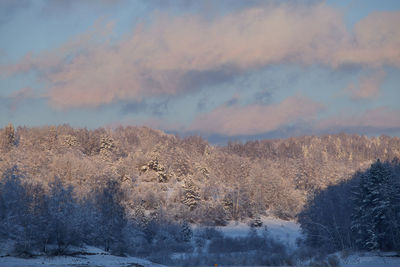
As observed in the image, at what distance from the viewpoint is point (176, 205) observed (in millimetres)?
100625

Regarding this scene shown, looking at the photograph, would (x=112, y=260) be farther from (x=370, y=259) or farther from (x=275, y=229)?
(x=275, y=229)

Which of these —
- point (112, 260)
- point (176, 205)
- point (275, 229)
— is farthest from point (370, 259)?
point (176, 205)

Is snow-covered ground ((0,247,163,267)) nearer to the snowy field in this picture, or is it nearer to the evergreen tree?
the snowy field

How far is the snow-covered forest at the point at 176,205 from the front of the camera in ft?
157

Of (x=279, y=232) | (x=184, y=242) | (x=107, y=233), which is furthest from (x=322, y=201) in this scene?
(x=107, y=233)

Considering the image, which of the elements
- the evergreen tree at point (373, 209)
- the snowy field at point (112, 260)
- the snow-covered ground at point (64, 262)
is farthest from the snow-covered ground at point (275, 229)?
the snow-covered ground at point (64, 262)

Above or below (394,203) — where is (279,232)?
below

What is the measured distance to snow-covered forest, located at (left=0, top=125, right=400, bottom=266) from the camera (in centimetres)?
4778

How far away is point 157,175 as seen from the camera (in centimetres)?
11931

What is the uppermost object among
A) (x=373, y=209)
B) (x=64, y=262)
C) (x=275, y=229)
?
(x=373, y=209)

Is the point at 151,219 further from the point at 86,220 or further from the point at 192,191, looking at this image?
the point at 86,220

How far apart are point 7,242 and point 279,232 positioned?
204 feet

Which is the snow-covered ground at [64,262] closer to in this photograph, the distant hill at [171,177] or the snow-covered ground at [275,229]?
the distant hill at [171,177]

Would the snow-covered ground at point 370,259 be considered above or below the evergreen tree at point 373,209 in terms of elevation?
below
